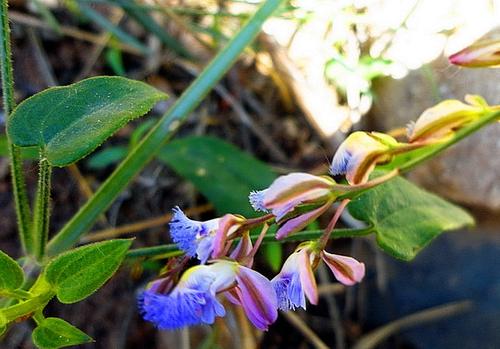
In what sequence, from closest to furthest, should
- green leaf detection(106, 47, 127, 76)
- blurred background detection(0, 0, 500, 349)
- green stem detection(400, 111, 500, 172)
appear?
green stem detection(400, 111, 500, 172) < blurred background detection(0, 0, 500, 349) < green leaf detection(106, 47, 127, 76)

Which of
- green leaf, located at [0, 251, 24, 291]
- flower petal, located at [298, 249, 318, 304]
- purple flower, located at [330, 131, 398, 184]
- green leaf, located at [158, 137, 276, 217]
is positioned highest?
purple flower, located at [330, 131, 398, 184]

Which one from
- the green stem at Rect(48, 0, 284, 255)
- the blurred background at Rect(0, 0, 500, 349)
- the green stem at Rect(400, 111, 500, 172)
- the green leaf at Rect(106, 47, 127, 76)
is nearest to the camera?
the green stem at Rect(400, 111, 500, 172)

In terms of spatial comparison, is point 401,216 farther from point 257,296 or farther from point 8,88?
point 8,88

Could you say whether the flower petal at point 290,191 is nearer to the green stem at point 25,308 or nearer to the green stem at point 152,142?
the green stem at point 25,308

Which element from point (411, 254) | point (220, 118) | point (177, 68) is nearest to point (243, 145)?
point (220, 118)

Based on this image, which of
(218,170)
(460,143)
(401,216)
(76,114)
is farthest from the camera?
(460,143)

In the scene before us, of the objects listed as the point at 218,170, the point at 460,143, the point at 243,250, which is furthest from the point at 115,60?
the point at 243,250

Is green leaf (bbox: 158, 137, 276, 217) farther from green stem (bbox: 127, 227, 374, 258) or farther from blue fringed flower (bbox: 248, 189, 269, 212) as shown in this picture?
blue fringed flower (bbox: 248, 189, 269, 212)

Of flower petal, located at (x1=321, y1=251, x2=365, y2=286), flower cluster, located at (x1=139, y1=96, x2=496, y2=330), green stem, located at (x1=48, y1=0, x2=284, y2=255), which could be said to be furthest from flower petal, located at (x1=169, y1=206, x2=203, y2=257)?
green stem, located at (x1=48, y1=0, x2=284, y2=255)
